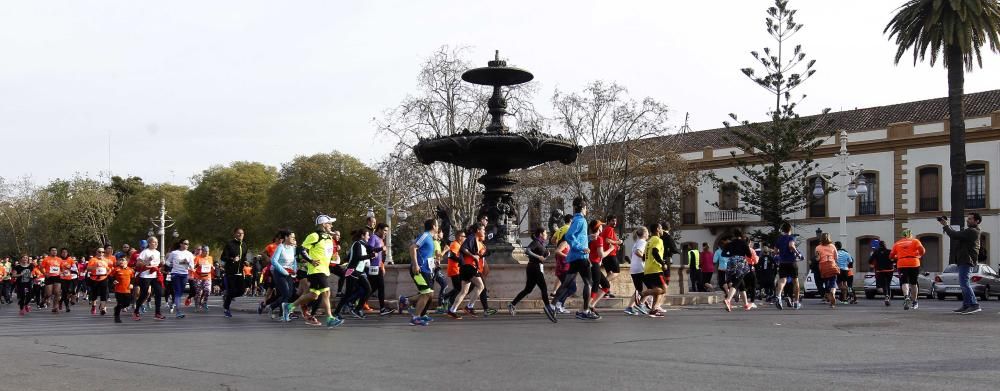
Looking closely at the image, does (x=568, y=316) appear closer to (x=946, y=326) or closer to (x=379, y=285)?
(x=379, y=285)

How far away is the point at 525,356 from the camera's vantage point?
8281 millimetres

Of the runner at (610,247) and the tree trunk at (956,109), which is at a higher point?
the tree trunk at (956,109)

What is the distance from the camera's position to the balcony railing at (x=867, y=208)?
49.9 m

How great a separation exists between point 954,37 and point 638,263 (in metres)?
24.1

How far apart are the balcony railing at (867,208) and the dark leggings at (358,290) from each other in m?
41.0

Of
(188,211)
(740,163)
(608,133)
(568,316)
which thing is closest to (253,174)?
(188,211)

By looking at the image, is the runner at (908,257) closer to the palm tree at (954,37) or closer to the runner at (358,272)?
the runner at (358,272)

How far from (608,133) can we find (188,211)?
4419 centimetres

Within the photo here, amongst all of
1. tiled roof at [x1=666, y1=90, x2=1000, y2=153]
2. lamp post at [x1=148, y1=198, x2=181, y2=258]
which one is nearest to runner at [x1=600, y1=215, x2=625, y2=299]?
tiled roof at [x1=666, y1=90, x2=1000, y2=153]

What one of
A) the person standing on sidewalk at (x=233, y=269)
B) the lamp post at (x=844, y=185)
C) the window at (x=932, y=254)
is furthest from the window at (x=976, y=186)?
the person standing on sidewalk at (x=233, y=269)

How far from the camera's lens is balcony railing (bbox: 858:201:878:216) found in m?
49.9

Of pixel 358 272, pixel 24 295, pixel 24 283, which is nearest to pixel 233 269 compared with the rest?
pixel 358 272

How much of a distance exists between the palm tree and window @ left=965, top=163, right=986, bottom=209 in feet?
40.1

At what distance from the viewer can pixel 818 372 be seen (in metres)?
6.95
